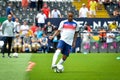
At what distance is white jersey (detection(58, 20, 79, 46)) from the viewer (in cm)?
2055

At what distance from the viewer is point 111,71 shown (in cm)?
2058

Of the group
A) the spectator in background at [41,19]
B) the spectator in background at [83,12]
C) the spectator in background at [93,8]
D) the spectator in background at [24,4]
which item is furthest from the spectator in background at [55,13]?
the spectator in background at [93,8]

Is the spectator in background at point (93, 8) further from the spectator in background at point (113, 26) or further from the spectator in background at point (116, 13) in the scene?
the spectator in background at point (113, 26)

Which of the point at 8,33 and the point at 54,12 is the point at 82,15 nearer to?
the point at 54,12

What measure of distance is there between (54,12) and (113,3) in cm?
564

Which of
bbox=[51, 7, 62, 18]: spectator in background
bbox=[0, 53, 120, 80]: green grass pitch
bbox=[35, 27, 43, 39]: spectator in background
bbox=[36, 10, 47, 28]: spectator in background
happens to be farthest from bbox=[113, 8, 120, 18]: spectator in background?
bbox=[0, 53, 120, 80]: green grass pitch

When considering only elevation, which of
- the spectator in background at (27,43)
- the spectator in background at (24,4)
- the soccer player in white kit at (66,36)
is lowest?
the spectator in background at (27,43)

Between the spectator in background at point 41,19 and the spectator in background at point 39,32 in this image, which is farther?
the spectator in background at point 41,19

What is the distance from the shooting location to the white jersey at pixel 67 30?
67.4 feet

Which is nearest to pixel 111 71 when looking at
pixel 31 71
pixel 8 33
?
pixel 31 71

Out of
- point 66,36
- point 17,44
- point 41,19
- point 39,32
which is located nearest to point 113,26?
point 41,19

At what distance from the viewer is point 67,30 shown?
2070cm

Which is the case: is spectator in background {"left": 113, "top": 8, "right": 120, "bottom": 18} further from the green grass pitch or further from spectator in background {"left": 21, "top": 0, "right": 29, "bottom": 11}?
the green grass pitch

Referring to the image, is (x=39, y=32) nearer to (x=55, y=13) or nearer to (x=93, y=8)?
(x=55, y=13)
